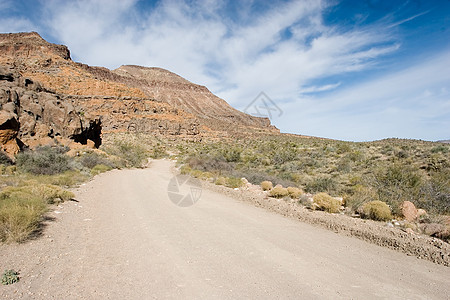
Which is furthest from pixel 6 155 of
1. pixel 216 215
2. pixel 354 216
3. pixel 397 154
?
pixel 397 154

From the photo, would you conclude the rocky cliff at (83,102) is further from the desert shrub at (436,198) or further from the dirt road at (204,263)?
the desert shrub at (436,198)

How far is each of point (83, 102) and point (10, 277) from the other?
65796 mm

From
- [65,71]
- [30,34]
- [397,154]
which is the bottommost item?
[397,154]

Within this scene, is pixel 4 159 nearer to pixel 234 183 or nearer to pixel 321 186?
pixel 234 183

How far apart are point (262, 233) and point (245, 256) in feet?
5.21

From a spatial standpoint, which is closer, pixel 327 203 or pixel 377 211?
pixel 377 211

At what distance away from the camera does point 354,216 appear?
25.8 feet

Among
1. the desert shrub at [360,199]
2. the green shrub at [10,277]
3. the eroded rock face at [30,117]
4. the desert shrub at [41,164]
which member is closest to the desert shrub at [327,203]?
the desert shrub at [360,199]

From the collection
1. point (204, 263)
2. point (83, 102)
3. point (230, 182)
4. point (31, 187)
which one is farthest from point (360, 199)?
point (83, 102)

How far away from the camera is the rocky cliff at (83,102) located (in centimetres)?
1986

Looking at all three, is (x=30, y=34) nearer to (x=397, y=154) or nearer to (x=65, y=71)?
(x=65, y=71)

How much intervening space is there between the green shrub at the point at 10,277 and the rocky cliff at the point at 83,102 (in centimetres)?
1501

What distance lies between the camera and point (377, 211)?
729 cm

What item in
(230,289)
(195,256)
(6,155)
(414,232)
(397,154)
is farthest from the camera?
(397,154)
